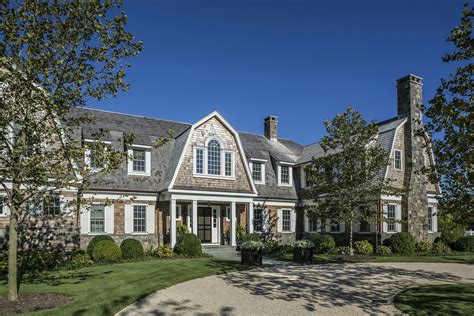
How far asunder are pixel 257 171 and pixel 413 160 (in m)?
10.1

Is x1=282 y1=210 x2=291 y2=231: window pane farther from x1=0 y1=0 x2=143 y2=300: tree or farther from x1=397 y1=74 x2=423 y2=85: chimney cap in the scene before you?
x1=0 y1=0 x2=143 y2=300: tree

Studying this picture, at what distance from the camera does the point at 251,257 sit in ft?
53.0

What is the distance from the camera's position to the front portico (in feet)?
71.9

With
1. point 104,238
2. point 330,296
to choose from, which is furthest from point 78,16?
point 104,238

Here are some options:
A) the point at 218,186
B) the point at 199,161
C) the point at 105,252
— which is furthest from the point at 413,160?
the point at 105,252

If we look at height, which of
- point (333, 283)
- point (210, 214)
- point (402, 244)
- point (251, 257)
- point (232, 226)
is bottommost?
point (402, 244)

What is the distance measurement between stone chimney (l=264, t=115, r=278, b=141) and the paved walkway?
57.6 feet

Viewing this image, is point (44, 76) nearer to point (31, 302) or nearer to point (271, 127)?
point (31, 302)

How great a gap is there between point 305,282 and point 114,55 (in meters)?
8.66

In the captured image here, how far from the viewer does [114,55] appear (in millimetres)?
9969

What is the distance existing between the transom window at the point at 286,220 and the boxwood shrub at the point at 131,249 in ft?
37.9

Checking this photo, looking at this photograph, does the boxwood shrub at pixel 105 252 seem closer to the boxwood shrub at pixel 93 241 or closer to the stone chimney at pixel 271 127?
the boxwood shrub at pixel 93 241

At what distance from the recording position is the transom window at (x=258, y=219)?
87.8ft

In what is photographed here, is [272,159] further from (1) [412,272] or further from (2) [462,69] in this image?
(2) [462,69]
